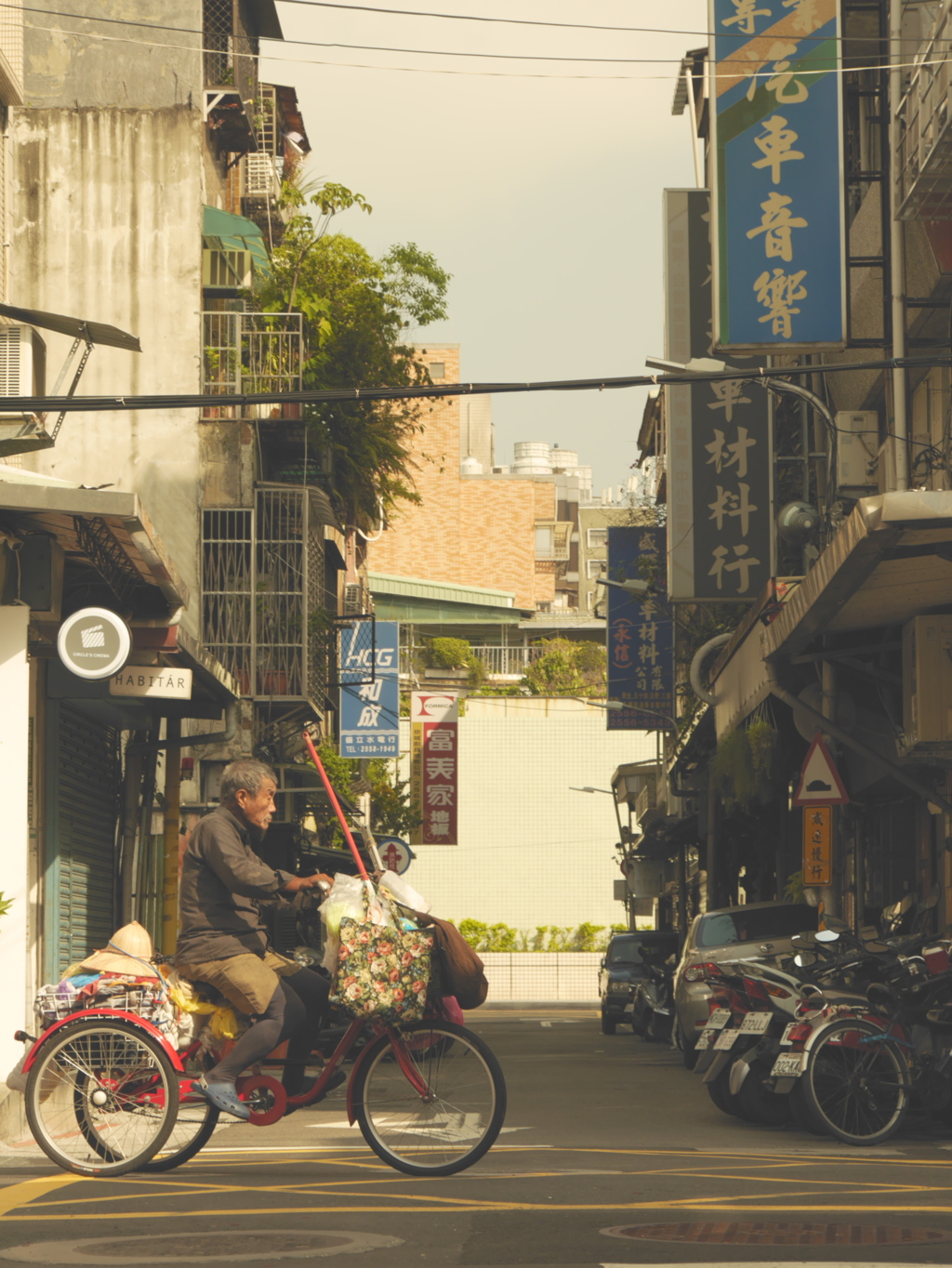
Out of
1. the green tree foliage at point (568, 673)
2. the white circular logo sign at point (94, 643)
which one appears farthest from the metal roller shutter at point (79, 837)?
the green tree foliage at point (568, 673)

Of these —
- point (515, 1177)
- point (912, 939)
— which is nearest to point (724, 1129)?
point (912, 939)

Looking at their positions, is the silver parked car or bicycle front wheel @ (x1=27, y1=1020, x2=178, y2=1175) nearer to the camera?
bicycle front wheel @ (x1=27, y1=1020, x2=178, y2=1175)

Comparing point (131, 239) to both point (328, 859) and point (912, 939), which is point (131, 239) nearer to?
point (328, 859)

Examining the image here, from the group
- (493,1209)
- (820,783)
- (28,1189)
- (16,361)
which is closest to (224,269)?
(16,361)

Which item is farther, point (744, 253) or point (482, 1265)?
point (744, 253)

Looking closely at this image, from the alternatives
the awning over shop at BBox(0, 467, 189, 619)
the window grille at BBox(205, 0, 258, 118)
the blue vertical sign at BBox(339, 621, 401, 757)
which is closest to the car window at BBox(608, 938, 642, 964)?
the blue vertical sign at BBox(339, 621, 401, 757)

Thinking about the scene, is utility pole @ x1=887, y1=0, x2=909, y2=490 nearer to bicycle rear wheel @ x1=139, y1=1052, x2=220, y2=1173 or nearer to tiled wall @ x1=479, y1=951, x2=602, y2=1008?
bicycle rear wheel @ x1=139, y1=1052, x2=220, y2=1173

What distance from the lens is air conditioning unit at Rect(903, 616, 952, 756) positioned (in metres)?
12.8

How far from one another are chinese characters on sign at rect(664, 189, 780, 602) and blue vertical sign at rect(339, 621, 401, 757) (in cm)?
1364

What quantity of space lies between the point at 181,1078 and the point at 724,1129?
5.02 metres

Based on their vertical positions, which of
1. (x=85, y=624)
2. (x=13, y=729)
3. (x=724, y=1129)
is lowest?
(x=724, y=1129)

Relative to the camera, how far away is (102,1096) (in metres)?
7.65

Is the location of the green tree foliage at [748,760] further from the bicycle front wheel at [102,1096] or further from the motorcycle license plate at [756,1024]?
the bicycle front wheel at [102,1096]

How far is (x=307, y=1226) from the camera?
6.27 m
